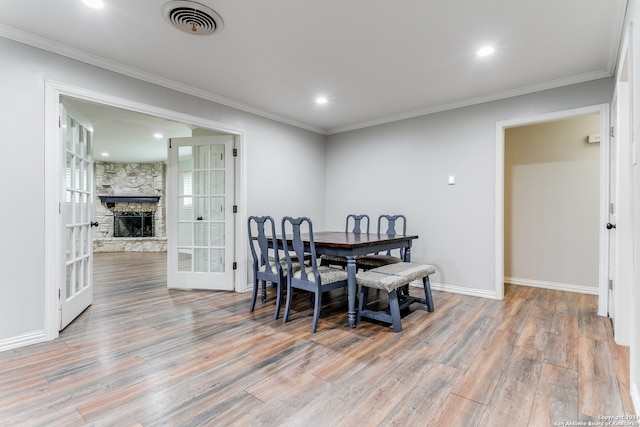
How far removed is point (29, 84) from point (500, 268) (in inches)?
178

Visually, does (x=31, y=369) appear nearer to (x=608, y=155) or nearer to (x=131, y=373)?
(x=131, y=373)

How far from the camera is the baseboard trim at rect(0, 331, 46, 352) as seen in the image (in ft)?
7.02

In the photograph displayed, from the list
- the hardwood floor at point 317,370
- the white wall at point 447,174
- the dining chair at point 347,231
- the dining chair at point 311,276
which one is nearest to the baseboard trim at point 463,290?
the white wall at point 447,174

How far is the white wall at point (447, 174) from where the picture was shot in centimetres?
337

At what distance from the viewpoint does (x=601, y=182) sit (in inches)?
112

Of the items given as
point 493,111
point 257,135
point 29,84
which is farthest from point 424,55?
point 29,84

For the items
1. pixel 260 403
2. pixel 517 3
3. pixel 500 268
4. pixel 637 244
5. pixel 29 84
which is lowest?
pixel 260 403

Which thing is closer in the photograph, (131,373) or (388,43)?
(131,373)

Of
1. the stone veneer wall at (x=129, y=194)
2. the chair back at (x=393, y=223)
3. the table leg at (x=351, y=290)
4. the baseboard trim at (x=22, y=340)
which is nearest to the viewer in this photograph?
the baseboard trim at (x=22, y=340)

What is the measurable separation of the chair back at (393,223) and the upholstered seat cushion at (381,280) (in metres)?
1.08

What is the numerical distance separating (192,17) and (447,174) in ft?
10.1

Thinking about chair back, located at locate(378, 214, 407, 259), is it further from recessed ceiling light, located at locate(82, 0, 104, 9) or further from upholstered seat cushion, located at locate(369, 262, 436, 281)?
recessed ceiling light, located at locate(82, 0, 104, 9)

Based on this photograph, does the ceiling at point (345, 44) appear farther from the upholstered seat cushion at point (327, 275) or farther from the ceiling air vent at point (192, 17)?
the upholstered seat cushion at point (327, 275)

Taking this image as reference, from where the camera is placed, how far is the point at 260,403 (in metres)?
1.59
